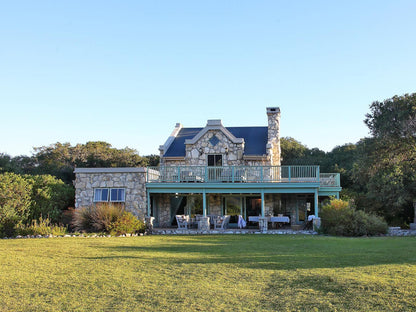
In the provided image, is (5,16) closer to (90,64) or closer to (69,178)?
(90,64)

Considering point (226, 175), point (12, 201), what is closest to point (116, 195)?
point (12, 201)

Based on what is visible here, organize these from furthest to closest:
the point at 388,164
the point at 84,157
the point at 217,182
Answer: the point at 84,157 → the point at 388,164 → the point at 217,182

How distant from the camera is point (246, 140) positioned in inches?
1029

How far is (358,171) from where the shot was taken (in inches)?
953

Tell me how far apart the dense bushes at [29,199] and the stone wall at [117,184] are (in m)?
1.05

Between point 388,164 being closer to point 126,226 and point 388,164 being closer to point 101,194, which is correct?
point 126,226

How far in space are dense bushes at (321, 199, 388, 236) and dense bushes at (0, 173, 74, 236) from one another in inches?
493

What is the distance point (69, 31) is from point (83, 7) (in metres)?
2.09

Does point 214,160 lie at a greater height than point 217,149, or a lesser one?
lesser

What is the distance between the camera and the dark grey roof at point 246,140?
25109 millimetres

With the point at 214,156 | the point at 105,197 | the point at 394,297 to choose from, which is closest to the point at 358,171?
the point at 214,156

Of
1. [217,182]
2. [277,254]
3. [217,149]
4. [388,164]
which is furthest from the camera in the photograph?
[217,149]

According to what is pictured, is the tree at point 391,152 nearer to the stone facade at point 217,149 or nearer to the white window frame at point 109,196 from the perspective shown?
the stone facade at point 217,149

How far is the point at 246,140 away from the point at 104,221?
11644mm
